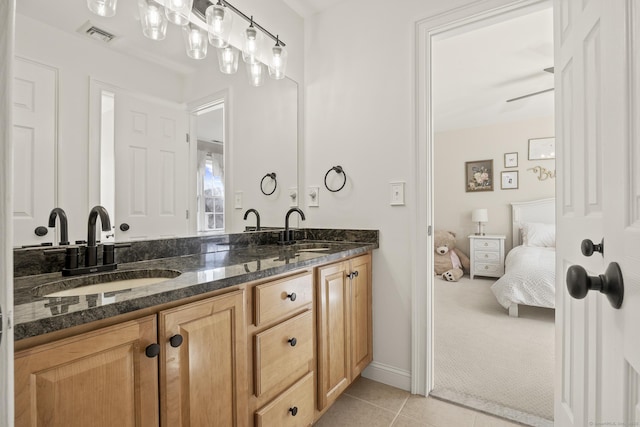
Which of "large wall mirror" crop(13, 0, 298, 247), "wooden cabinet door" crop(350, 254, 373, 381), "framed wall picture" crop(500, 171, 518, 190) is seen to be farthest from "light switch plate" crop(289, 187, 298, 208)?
"framed wall picture" crop(500, 171, 518, 190)

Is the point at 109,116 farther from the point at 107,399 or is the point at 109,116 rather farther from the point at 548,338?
the point at 548,338

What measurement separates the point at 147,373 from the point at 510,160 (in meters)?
5.52

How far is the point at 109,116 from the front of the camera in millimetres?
1236

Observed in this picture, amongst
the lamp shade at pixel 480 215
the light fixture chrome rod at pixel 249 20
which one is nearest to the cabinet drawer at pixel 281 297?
the light fixture chrome rod at pixel 249 20

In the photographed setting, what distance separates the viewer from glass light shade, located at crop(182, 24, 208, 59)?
5.00 ft

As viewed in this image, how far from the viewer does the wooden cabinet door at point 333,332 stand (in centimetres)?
144

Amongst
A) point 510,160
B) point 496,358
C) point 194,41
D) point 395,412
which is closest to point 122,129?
point 194,41

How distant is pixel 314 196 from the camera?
2240mm

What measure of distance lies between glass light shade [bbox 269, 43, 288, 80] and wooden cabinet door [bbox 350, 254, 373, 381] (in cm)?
129

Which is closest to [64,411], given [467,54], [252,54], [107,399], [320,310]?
[107,399]

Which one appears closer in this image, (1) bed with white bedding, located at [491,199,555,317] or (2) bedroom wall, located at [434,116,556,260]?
(1) bed with white bedding, located at [491,199,555,317]

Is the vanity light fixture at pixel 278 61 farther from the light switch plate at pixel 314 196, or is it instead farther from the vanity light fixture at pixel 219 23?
the light switch plate at pixel 314 196

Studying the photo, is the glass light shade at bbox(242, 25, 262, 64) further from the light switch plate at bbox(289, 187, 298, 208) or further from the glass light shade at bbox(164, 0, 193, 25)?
the light switch plate at bbox(289, 187, 298, 208)

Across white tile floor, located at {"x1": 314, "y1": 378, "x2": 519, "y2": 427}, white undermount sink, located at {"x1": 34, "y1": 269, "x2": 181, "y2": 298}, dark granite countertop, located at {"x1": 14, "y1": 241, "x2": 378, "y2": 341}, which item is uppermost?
dark granite countertop, located at {"x1": 14, "y1": 241, "x2": 378, "y2": 341}
